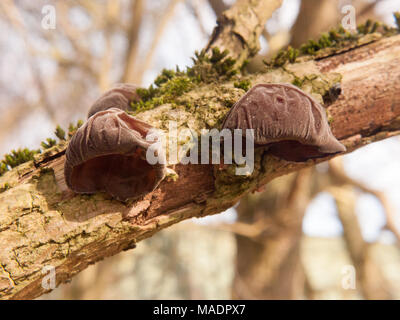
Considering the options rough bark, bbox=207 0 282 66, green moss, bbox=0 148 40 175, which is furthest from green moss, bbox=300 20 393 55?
green moss, bbox=0 148 40 175

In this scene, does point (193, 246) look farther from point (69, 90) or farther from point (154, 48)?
point (154, 48)

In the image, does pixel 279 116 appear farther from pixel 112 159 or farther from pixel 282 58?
pixel 112 159

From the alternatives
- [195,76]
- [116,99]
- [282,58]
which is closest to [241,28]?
[282,58]

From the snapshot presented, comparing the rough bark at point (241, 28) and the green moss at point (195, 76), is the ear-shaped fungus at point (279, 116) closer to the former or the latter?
the green moss at point (195, 76)

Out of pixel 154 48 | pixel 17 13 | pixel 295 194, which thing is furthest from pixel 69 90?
pixel 295 194

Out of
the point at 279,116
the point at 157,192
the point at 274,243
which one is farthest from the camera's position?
the point at 274,243

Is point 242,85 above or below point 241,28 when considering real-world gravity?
below

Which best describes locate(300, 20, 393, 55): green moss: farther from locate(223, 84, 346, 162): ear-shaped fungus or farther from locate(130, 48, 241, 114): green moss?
locate(223, 84, 346, 162): ear-shaped fungus
